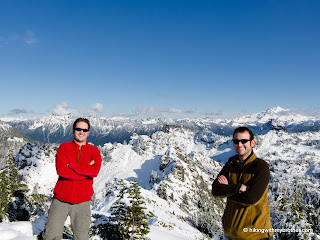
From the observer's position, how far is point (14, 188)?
29938mm

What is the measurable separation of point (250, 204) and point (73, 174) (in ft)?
20.1

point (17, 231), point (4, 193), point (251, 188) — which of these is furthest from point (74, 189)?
point (4, 193)

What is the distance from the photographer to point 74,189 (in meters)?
7.31

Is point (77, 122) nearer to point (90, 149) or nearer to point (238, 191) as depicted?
point (90, 149)

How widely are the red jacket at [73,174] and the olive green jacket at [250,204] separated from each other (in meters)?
4.90

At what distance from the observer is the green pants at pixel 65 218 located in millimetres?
7148

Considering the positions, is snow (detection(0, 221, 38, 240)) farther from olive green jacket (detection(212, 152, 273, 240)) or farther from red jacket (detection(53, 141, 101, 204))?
olive green jacket (detection(212, 152, 273, 240))

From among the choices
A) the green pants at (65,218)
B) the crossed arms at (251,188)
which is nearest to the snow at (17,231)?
the green pants at (65,218)

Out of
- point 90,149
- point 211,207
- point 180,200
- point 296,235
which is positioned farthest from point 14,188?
point 211,207

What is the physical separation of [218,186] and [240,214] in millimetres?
958

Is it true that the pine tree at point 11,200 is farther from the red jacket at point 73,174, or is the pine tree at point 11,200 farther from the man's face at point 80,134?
the man's face at point 80,134

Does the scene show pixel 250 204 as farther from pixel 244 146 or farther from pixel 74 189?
pixel 74 189

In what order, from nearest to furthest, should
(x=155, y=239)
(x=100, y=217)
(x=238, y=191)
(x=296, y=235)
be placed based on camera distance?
(x=238, y=191) < (x=296, y=235) < (x=100, y=217) < (x=155, y=239)

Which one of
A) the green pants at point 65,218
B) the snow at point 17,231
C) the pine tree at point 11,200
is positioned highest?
the green pants at point 65,218
